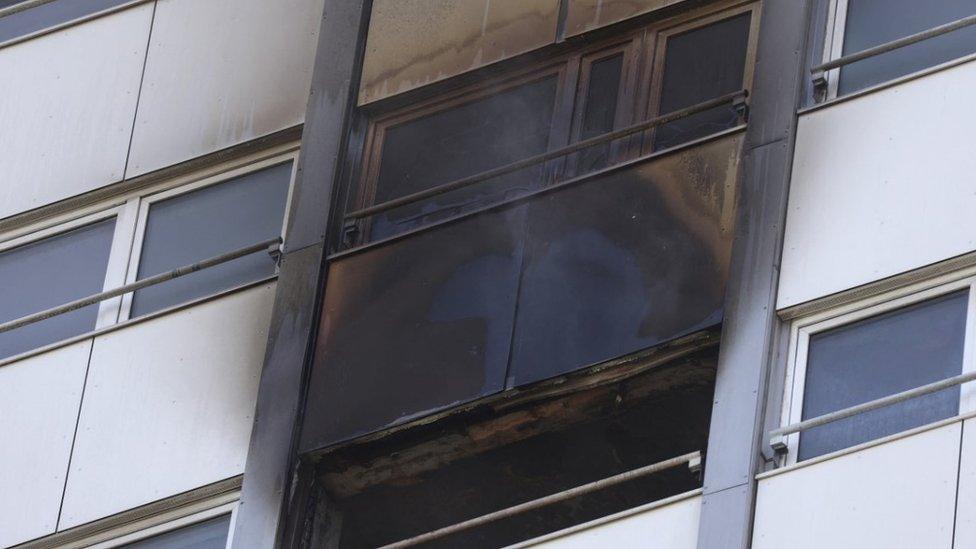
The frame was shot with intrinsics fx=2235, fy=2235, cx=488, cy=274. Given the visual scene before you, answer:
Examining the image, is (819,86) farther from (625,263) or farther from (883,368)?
(883,368)

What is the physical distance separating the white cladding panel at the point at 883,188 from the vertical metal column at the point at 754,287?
12cm

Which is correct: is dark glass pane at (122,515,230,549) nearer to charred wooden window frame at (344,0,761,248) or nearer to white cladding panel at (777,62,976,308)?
charred wooden window frame at (344,0,761,248)

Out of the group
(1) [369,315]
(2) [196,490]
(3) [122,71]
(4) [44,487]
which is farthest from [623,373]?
(3) [122,71]

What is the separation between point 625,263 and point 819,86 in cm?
169

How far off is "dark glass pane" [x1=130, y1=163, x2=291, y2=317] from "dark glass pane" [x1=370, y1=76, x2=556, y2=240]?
2.73 feet

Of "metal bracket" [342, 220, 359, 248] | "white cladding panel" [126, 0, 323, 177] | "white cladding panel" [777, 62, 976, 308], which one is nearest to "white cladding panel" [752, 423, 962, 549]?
"white cladding panel" [777, 62, 976, 308]

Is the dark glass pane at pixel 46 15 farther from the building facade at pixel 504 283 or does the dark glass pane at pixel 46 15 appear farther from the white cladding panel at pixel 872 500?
the white cladding panel at pixel 872 500

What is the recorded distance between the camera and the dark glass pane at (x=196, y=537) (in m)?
13.8

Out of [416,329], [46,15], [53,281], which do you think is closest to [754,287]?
[416,329]

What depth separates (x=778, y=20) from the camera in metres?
14.1

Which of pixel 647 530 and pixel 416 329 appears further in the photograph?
pixel 416 329

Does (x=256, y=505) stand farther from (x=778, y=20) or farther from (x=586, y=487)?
(x=778, y=20)

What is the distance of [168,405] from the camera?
1431 centimetres

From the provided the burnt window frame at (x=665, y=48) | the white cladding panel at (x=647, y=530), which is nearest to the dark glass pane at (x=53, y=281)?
the burnt window frame at (x=665, y=48)
